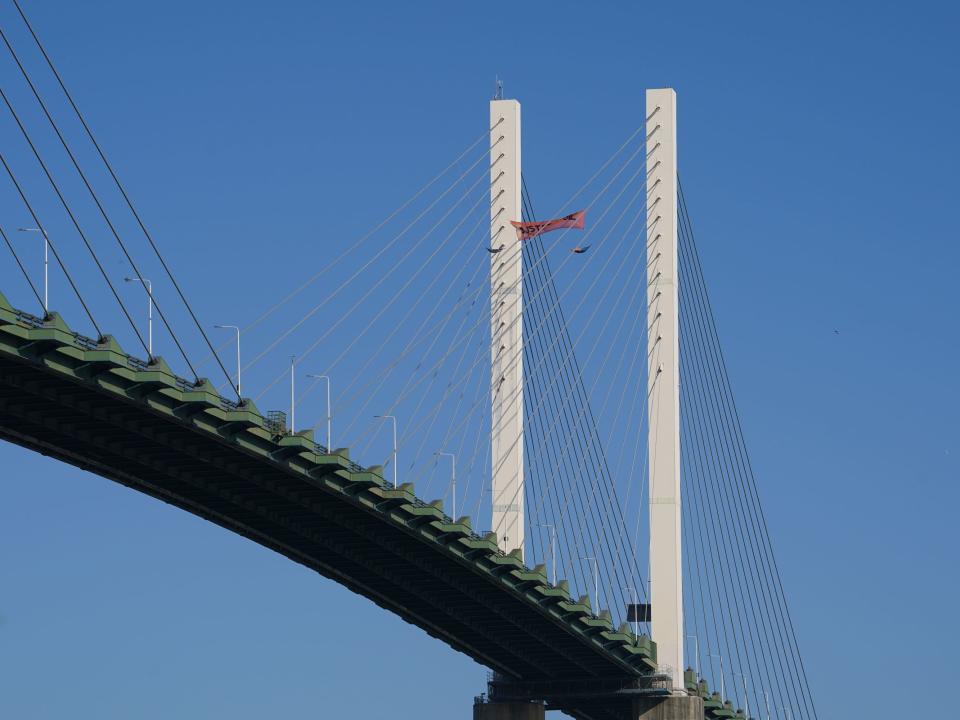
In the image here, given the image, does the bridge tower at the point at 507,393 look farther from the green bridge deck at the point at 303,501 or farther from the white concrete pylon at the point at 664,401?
the white concrete pylon at the point at 664,401

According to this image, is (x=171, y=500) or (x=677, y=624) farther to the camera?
(x=677, y=624)

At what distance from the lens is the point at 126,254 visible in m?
62.8

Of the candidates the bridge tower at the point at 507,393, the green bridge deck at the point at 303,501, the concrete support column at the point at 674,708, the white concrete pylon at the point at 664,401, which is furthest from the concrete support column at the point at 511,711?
the bridge tower at the point at 507,393

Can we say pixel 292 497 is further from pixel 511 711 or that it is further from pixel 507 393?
pixel 511 711

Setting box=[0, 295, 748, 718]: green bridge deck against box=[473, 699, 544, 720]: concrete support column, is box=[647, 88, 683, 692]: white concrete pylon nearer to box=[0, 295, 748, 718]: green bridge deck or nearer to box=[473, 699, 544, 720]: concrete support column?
box=[0, 295, 748, 718]: green bridge deck

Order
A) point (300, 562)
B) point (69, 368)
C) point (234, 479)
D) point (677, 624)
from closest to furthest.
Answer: point (69, 368), point (234, 479), point (300, 562), point (677, 624)

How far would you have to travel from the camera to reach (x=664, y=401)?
88312 mm

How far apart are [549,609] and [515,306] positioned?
9993mm

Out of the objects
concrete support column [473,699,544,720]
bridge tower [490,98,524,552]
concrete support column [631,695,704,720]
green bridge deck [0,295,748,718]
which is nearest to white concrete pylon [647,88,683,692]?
concrete support column [631,695,704,720]

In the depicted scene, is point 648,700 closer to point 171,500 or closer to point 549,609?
point 549,609

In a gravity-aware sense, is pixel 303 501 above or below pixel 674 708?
above

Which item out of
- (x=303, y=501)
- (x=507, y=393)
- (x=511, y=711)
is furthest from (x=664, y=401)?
(x=303, y=501)

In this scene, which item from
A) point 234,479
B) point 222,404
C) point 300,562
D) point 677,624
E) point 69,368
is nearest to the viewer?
point 69,368

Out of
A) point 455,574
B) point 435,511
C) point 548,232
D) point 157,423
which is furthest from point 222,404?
point 548,232
